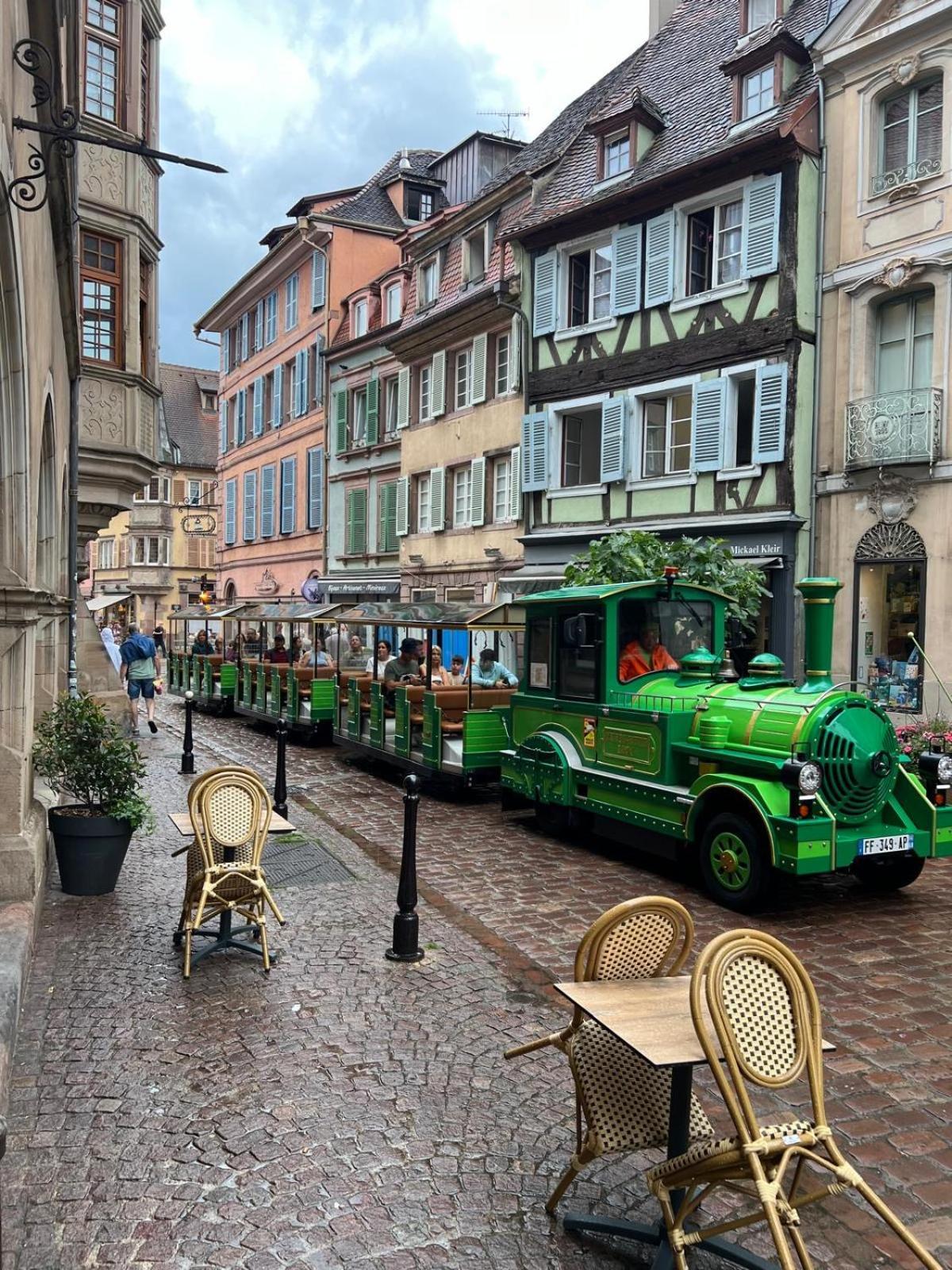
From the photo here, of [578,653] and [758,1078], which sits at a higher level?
[578,653]

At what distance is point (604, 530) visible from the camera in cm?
1955

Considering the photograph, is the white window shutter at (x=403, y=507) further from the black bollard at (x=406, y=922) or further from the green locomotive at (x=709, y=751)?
the black bollard at (x=406, y=922)

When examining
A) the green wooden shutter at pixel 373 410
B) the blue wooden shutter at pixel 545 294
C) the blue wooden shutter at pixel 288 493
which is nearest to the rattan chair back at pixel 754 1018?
the blue wooden shutter at pixel 545 294

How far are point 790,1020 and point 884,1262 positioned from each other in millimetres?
1140

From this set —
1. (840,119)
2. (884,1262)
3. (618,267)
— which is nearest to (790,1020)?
(884,1262)

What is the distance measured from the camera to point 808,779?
6.91m

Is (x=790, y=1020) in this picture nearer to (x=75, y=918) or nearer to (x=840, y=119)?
(x=75, y=918)

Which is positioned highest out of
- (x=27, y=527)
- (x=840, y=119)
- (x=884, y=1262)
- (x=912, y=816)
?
(x=840, y=119)

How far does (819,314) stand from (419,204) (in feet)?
59.2

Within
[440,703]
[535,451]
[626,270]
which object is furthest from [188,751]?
[626,270]

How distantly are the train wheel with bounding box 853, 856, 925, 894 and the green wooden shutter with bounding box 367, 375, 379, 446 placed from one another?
2203 centimetres

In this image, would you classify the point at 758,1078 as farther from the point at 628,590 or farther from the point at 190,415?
the point at 190,415

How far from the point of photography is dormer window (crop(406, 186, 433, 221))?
3086 centimetres

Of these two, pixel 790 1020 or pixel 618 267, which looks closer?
pixel 790 1020
